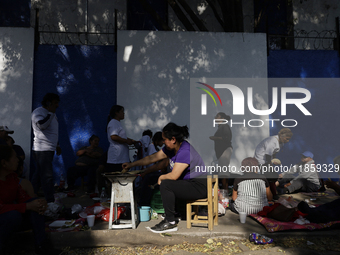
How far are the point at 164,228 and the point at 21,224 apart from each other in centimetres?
161

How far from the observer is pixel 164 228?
Result: 3740mm

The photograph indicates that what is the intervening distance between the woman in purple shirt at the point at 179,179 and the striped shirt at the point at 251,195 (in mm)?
730

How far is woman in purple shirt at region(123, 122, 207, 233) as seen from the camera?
3871mm

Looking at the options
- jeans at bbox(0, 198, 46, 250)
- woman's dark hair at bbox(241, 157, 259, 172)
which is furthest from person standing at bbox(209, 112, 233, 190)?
jeans at bbox(0, 198, 46, 250)

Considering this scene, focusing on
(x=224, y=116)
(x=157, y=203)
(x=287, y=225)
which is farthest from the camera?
(x=224, y=116)

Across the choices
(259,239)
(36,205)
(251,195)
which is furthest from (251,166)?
(36,205)

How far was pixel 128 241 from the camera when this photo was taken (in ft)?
11.9

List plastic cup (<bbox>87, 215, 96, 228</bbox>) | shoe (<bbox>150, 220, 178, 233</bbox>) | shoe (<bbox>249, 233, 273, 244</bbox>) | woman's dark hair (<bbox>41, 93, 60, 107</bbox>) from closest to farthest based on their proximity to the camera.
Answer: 1. shoe (<bbox>249, 233, 273, 244</bbox>)
2. shoe (<bbox>150, 220, 178, 233</bbox>)
3. plastic cup (<bbox>87, 215, 96, 228</bbox>)
4. woman's dark hair (<bbox>41, 93, 60, 107</bbox>)

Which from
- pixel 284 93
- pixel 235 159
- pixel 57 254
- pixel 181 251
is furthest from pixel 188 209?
pixel 284 93

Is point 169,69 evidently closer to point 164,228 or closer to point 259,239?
point 164,228

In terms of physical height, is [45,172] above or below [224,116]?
below

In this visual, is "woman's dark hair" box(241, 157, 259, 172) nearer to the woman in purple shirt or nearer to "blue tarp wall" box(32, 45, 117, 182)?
the woman in purple shirt

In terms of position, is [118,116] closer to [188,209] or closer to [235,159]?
[188,209]

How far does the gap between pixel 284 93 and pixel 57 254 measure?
22.5ft
